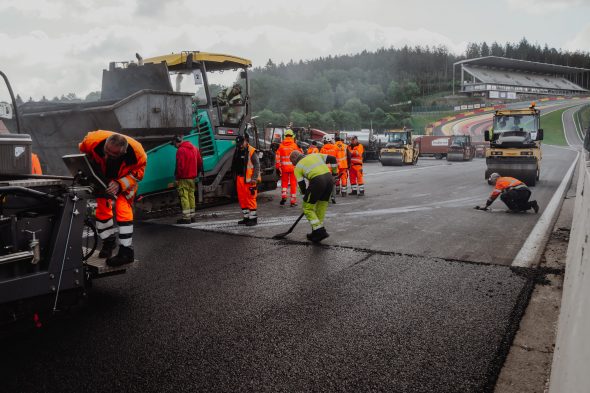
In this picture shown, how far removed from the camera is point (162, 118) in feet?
26.9

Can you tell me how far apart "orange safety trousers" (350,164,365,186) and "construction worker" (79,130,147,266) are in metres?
8.14

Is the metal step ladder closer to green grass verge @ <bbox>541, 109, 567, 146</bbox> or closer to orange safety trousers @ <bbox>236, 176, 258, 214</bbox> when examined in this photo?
orange safety trousers @ <bbox>236, 176, 258, 214</bbox>

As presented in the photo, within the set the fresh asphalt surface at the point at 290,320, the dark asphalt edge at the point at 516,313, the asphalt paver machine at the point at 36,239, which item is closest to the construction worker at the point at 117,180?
the fresh asphalt surface at the point at 290,320

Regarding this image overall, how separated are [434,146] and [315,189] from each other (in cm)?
3220

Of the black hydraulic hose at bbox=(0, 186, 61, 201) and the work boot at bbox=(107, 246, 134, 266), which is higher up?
the black hydraulic hose at bbox=(0, 186, 61, 201)

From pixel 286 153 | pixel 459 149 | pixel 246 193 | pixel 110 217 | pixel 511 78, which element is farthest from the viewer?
pixel 511 78

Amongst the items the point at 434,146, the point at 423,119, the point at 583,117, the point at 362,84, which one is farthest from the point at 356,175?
the point at 362,84

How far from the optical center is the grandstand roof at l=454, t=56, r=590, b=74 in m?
94.2

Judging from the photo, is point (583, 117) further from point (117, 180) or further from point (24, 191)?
point (24, 191)

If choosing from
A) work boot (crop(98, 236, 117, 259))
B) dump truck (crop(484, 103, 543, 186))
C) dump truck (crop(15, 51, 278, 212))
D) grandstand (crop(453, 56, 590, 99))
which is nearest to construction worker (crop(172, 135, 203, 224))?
dump truck (crop(15, 51, 278, 212))

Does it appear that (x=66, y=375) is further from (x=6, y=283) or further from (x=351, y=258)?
(x=351, y=258)

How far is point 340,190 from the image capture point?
42.0 ft

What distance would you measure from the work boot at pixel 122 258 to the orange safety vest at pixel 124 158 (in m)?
0.59

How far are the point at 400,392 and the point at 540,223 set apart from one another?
21.8 ft
